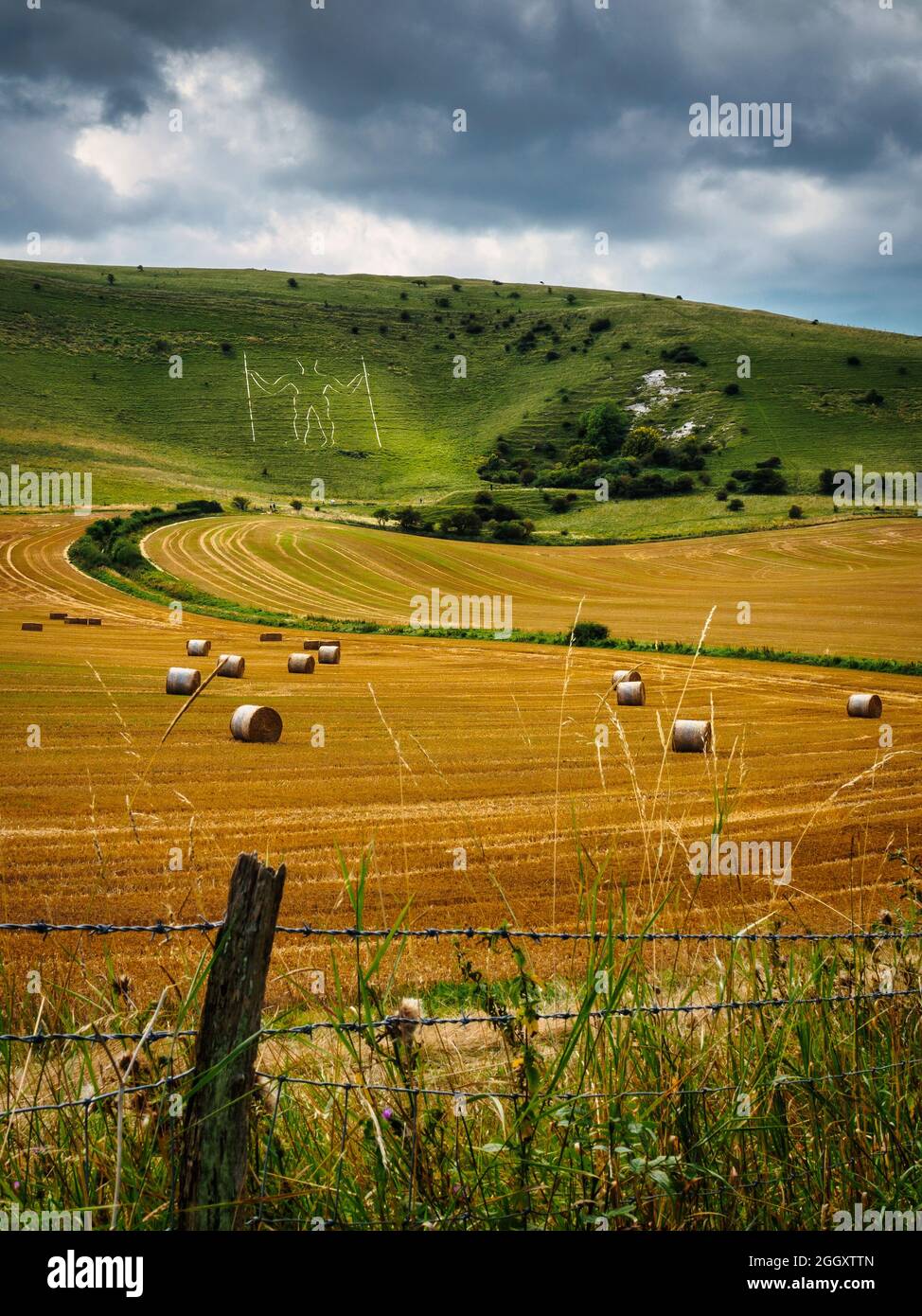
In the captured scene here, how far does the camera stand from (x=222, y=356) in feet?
470

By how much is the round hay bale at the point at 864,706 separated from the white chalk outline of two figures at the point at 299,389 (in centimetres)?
10796

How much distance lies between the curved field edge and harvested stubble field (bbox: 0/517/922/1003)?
8.53ft

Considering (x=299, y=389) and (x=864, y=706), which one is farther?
(x=299, y=389)

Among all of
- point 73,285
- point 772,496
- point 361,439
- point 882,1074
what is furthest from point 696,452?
point 882,1074

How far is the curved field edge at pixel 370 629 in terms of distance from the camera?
121 ft

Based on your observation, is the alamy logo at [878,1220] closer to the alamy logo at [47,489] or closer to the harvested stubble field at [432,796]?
the harvested stubble field at [432,796]

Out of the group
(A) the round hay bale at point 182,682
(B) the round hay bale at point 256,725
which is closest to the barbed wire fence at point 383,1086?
(B) the round hay bale at point 256,725

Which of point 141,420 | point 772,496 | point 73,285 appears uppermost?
point 73,285

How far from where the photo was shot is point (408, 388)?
14912cm

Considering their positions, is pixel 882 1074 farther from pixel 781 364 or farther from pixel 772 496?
pixel 781 364

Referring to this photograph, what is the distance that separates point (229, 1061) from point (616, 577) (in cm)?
7187
